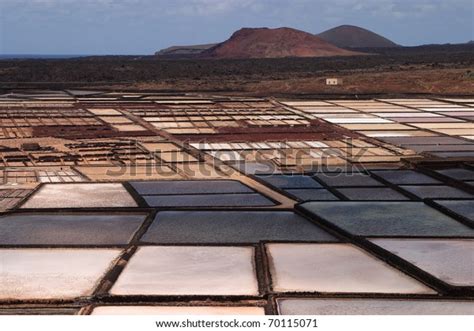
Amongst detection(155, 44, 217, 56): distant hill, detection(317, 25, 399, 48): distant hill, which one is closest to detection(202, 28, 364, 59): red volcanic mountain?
detection(155, 44, 217, 56): distant hill

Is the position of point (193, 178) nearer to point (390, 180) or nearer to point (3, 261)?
point (390, 180)

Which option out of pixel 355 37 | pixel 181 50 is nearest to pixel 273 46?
pixel 181 50

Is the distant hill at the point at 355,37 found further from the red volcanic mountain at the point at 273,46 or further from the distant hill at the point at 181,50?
the red volcanic mountain at the point at 273,46

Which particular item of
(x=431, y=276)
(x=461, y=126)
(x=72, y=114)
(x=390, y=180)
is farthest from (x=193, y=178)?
(x=72, y=114)

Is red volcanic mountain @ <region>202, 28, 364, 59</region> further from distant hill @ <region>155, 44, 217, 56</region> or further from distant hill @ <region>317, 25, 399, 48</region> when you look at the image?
distant hill @ <region>317, 25, 399, 48</region>

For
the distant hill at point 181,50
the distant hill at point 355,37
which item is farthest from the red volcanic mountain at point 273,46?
the distant hill at point 355,37
